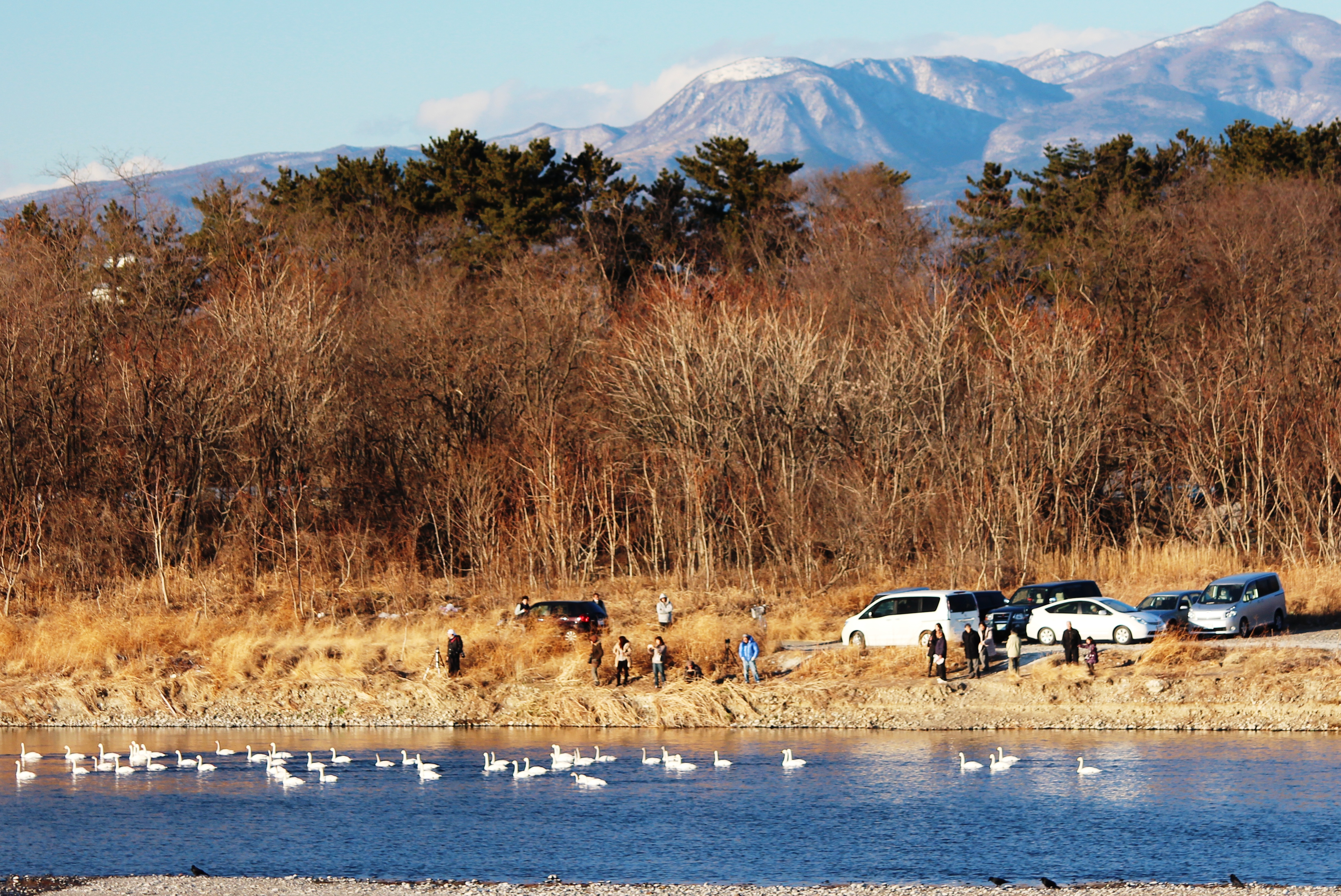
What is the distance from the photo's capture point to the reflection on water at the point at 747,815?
73.9ft

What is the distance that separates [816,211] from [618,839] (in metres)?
67.2

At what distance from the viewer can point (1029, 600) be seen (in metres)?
40.4

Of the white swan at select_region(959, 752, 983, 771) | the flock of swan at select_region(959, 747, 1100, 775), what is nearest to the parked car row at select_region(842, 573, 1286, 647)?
the flock of swan at select_region(959, 747, 1100, 775)

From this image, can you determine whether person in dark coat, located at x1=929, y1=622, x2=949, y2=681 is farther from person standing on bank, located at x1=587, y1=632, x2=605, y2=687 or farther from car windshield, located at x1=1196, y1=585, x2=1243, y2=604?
person standing on bank, located at x1=587, y1=632, x2=605, y2=687

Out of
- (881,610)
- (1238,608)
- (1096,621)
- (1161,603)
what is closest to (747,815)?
(881,610)

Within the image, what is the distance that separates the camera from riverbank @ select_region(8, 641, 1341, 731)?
33750mm

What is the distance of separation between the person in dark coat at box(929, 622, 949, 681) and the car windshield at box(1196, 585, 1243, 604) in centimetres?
764

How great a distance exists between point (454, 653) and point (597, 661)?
12.7 feet

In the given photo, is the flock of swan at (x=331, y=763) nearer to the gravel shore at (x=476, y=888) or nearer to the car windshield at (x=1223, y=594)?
the gravel shore at (x=476, y=888)

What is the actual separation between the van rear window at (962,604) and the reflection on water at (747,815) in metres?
4.40

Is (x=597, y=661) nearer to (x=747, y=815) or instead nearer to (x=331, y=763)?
(x=331, y=763)

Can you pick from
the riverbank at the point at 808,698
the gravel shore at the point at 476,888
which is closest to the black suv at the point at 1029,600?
the riverbank at the point at 808,698

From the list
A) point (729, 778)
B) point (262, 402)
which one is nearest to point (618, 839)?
point (729, 778)

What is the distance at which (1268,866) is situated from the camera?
21.3 meters
